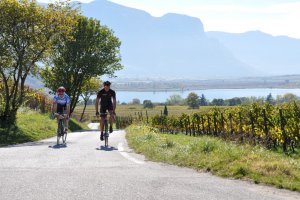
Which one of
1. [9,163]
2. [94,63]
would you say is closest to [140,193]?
[9,163]

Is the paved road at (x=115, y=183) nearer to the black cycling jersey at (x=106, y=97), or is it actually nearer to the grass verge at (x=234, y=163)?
the grass verge at (x=234, y=163)

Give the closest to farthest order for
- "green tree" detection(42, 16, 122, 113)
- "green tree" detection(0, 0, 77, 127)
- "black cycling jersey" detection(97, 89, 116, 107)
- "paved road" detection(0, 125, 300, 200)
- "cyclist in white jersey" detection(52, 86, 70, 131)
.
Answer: "paved road" detection(0, 125, 300, 200), "black cycling jersey" detection(97, 89, 116, 107), "cyclist in white jersey" detection(52, 86, 70, 131), "green tree" detection(0, 0, 77, 127), "green tree" detection(42, 16, 122, 113)

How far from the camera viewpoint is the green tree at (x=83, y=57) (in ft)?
174

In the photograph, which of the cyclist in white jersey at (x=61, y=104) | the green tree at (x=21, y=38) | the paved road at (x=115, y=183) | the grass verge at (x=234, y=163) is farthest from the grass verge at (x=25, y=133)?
the paved road at (x=115, y=183)

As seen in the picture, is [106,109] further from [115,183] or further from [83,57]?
[83,57]

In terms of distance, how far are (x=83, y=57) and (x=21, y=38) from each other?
29.3 meters

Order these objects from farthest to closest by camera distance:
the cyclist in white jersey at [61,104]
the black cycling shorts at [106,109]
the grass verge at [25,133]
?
the grass verge at [25,133]
the cyclist in white jersey at [61,104]
the black cycling shorts at [106,109]

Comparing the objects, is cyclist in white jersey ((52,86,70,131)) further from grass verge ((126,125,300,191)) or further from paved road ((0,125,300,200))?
paved road ((0,125,300,200))

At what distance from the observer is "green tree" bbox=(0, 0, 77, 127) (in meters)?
23.0

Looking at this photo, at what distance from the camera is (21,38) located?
929 inches

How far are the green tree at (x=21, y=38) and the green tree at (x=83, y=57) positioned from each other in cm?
2716

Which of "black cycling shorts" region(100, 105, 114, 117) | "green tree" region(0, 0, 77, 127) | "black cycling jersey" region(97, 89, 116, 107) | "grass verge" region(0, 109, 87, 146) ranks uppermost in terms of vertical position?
"green tree" region(0, 0, 77, 127)

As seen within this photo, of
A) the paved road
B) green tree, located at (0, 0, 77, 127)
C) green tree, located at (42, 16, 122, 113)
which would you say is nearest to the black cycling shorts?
the paved road

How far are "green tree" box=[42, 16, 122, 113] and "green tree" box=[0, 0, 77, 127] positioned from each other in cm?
2716
